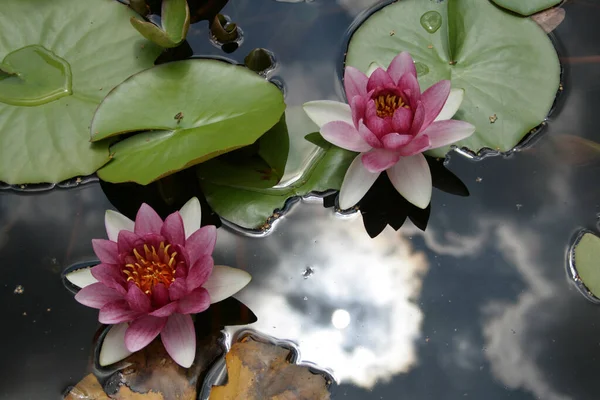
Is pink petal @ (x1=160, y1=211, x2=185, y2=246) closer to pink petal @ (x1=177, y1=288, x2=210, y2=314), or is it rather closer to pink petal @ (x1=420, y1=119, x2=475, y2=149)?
pink petal @ (x1=177, y1=288, x2=210, y2=314)

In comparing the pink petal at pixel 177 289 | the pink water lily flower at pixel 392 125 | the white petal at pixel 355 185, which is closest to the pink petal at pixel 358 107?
the pink water lily flower at pixel 392 125

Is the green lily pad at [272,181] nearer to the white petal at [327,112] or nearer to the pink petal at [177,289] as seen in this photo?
the white petal at [327,112]

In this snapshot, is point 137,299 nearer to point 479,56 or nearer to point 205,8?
point 205,8

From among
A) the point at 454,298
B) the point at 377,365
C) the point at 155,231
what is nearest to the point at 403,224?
the point at 454,298

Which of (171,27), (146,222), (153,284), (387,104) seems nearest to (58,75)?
(171,27)

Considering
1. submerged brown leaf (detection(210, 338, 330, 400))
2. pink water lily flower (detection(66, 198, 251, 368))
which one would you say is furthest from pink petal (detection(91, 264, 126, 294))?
submerged brown leaf (detection(210, 338, 330, 400))
